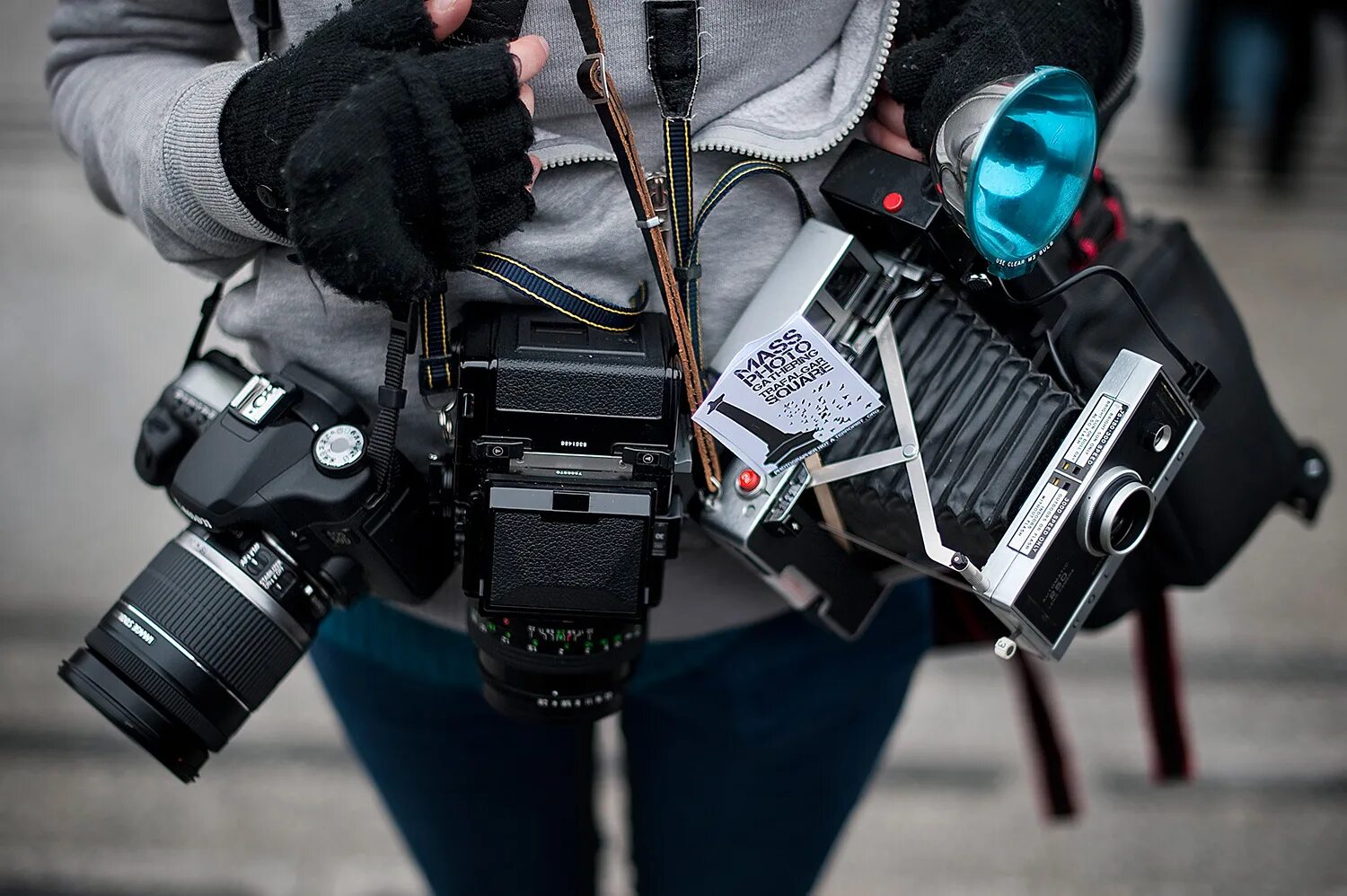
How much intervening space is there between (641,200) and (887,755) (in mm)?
1415

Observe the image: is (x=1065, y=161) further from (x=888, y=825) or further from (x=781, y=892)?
(x=888, y=825)

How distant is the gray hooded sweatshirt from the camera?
816mm

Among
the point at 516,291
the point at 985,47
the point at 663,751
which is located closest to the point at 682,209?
the point at 516,291

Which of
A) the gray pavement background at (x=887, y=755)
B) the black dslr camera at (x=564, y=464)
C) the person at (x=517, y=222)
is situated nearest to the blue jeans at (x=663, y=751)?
the person at (x=517, y=222)

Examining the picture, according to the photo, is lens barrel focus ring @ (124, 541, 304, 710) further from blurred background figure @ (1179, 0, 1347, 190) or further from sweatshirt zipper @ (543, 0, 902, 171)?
blurred background figure @ (1179, 0, 1347, 190)

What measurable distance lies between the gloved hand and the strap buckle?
0.04m

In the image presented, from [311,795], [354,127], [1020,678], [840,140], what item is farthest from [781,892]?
[311,795]

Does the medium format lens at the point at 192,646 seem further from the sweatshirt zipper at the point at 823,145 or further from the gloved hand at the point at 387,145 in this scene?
the sweatshirt zipper at the point at 823,145

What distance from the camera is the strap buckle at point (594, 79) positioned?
2.47ft

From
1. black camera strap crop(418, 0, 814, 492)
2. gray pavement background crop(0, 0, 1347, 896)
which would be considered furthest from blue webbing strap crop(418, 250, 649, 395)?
gray pavement background crop(0, 0, 1347, 896)

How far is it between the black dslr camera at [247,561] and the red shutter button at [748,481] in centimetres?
21

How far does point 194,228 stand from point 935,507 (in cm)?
51

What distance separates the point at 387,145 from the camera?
0.71 meters

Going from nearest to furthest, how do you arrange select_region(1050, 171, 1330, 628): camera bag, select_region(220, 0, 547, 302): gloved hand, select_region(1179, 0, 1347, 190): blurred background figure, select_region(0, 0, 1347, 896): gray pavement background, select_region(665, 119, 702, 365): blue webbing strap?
select_region(220, 0, 547, 302): gloved hand < select_region(665, 119, 702, 365): blue webbing strap < select_region(1050, 171, 1330, 628): camera bag < select_region(0, 0, 1347, 896): gray pavement background < select_region(1179, 0, 1347, 190): blurred background figure
